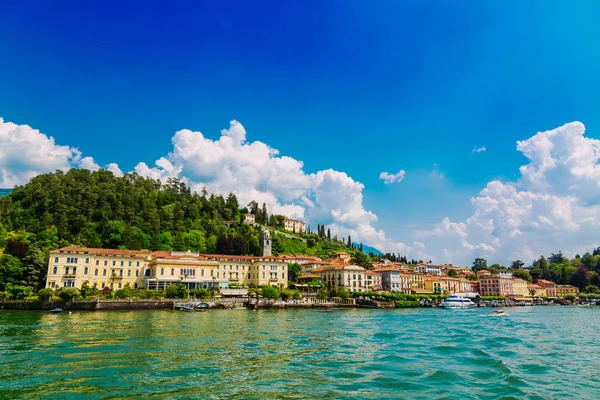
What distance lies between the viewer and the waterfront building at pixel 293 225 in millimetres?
151125

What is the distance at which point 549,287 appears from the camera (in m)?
123

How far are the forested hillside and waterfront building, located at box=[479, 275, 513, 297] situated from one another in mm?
37201

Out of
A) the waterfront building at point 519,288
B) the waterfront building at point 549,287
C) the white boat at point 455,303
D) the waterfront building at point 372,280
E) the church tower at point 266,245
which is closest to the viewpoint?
the white boat at point 455,303

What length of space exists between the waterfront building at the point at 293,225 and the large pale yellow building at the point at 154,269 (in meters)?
74.7

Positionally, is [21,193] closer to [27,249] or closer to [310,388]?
[27,249]

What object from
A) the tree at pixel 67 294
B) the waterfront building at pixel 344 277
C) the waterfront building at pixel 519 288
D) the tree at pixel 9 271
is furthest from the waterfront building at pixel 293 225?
the tree at pixel 67 294

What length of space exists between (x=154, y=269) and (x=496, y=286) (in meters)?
90.5

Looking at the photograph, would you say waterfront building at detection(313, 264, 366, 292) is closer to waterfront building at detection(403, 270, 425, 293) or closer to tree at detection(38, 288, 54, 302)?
waterfront building at detection(403, 270, 425, 293)

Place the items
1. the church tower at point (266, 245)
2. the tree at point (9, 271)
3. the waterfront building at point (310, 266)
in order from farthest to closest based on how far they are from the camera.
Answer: the church tower at point (266, 245), the waterfront building at point (310, 266), the tree at point (9, 271)

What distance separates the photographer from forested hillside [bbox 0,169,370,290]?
6650 centimetres

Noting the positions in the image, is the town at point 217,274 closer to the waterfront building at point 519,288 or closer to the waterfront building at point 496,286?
the waterfront building at point 496,286

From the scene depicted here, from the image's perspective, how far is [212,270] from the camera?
6900cm

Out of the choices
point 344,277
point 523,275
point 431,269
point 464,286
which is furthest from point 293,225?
point 523,275

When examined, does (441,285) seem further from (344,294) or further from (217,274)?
(217,274)
